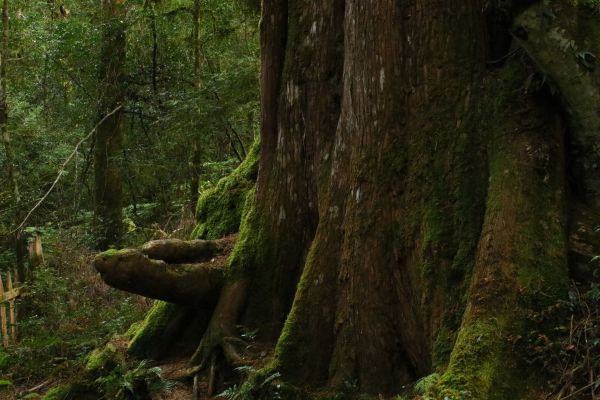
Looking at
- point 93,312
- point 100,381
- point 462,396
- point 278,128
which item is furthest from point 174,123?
point 462,396

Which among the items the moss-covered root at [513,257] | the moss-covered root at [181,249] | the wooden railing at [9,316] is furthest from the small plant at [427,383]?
the wooden railing at [9,316]

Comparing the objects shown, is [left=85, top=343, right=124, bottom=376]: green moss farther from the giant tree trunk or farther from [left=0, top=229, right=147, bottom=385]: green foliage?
the giant tree trunk

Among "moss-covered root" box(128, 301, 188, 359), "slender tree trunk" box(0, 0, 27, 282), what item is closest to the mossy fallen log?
"moss-covered root" box(128, 301, 188, 359)

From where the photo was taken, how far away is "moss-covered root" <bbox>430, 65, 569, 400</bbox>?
4.04 m

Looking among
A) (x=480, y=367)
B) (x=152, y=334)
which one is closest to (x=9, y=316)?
(x=152, y=334)

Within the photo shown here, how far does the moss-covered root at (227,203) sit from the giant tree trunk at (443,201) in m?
1.97

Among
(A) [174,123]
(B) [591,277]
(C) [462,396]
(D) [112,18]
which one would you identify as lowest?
(C) [462,396]

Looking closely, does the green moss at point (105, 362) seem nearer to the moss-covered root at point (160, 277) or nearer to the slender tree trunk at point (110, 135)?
the moss-covered root at point (160, 277)

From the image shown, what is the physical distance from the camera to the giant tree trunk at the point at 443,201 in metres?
4.41

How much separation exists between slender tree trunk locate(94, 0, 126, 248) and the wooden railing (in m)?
4.29

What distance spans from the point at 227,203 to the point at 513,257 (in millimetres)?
4721

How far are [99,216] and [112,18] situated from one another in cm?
481

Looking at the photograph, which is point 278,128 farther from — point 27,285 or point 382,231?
point 27,285

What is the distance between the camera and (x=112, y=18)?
14484 mm
